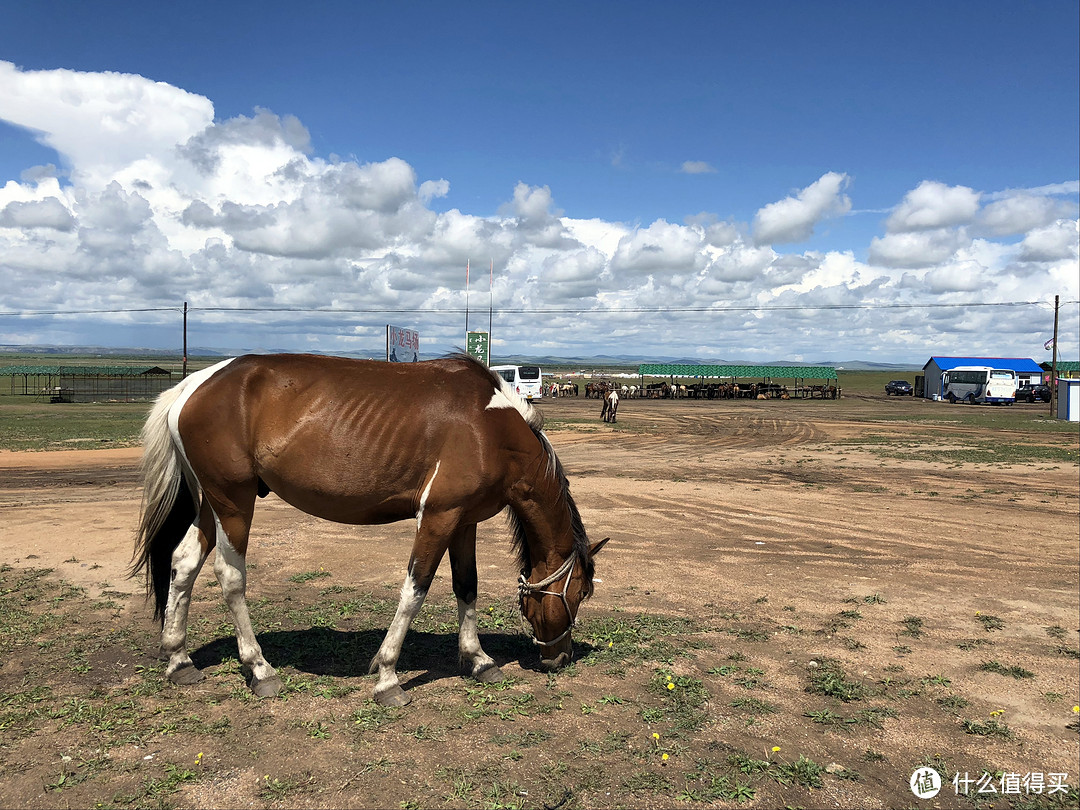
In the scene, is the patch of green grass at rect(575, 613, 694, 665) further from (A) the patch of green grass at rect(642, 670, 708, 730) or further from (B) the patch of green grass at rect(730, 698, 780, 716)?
(B) the patch of green grass at rect(730, 698, 780, 716)

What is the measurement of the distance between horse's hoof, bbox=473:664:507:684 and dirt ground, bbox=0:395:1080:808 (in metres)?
0.15

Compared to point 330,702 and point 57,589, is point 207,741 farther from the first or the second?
point 57,589

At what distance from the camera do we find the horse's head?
5.22m

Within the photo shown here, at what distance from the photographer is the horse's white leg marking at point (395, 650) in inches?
188

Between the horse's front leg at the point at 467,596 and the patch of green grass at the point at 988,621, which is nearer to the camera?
the horse's front leg at the point at 467,596

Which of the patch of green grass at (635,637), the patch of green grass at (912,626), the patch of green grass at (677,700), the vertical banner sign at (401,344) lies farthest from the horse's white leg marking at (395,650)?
the vertical banner sign at (401,344)

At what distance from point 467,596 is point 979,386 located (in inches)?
2574

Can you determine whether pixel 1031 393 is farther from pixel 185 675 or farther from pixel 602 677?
pixel 185 675

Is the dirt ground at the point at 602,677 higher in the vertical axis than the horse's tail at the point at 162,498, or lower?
lower

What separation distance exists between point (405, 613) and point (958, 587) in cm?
689

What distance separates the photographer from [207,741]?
13.9 ft

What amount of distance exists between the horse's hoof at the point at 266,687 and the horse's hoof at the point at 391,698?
76 cm

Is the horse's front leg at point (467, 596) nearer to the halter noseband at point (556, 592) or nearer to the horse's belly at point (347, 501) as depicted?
the halter noseband at point (556, 592)

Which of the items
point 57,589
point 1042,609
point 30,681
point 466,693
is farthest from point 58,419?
point 1042,609
